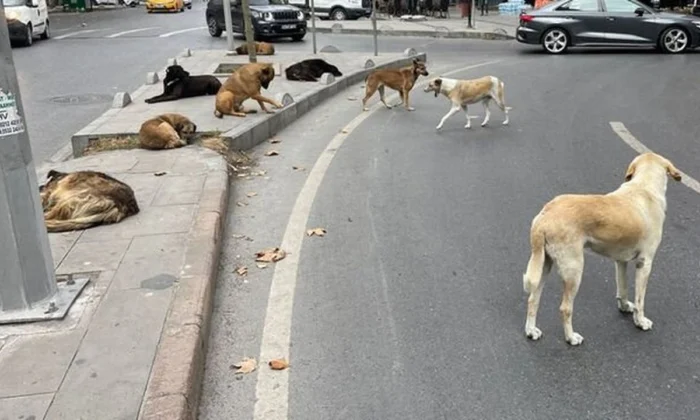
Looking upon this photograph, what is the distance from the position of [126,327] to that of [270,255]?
5.15ft

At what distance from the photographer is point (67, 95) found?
1281 centimetres

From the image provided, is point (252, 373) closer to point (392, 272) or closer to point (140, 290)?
point (140, 290)

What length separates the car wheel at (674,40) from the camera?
18062mm

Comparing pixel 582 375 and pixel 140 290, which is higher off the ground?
pixel 140 290

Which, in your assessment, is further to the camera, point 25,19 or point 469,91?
point 25,19

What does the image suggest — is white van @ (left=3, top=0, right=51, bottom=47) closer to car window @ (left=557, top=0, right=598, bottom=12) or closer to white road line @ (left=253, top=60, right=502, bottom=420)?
car window @ (left=557, top=0, right=598, bottom=12)

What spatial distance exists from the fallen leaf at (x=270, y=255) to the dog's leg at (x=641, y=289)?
2424 millimetres

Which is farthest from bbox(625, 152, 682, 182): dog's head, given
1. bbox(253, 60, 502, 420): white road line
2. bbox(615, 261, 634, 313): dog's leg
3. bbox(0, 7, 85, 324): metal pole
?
bbox(0, 7, 85, 324): metal pole

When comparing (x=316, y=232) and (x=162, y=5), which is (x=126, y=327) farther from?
(x=162, y=5)

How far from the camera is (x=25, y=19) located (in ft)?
71.2

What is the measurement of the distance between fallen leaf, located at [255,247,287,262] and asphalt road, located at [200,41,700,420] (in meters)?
0.09

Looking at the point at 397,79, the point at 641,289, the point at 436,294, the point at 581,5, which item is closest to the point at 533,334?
the point at 641,289

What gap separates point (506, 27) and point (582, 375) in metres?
24.6

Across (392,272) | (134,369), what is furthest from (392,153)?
(134,369)
